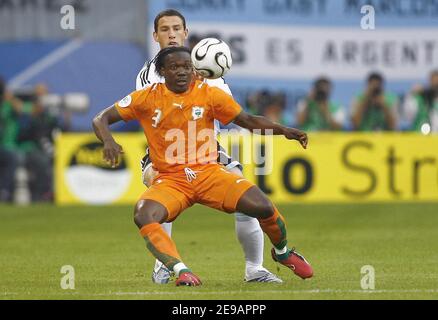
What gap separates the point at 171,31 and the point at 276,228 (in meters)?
2.16

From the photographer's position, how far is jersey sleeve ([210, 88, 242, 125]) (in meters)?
10.8

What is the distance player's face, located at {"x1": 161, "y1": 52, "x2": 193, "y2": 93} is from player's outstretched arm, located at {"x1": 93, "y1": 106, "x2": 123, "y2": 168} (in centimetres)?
55

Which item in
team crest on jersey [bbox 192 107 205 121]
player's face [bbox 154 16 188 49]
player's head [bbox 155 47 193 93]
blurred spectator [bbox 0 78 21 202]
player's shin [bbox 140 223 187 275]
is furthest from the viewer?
blurred spectator [bbox 0 78 21 202]

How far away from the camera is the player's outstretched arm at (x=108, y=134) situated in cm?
1034

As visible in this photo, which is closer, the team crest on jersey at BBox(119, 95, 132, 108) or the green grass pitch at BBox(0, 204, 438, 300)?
the green grass pitch at BBox(0, 204, 438, 300)

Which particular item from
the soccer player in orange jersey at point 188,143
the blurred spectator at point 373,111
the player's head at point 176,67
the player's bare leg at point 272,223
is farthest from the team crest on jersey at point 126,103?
the blurred spectator at point 373,111

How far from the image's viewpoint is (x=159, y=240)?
10.4m

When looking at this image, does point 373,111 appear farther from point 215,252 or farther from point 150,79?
point 150,79

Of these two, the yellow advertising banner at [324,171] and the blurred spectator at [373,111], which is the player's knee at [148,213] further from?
the blurred spectator at [373,111]

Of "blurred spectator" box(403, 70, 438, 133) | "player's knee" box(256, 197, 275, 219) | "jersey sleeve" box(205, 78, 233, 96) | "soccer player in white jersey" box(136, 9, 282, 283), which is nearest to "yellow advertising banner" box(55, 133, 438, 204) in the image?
"blurred spectator" box(403, 70, 438, 133)

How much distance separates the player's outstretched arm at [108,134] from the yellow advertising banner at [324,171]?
11.1 metres

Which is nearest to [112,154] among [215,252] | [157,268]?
[157,268]

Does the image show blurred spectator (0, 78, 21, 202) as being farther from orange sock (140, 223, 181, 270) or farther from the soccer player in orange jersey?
orange sock (140, 223, 181, 270)

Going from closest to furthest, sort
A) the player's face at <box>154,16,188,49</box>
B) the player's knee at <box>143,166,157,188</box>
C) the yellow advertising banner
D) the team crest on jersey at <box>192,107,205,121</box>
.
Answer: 1. the team crest on jersey at <box>192,107,205,121</box>
2. the player's knee at <box>143,166,157,188</box>
3. the player's face at <box>154,16,188,49</box>
4. the yellow advertising banner
